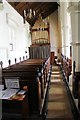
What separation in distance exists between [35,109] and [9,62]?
10.3 ft

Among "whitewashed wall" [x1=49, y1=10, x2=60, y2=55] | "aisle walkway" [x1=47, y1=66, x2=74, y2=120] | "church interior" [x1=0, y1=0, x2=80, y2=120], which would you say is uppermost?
"whitewashed wall" [x1=49, y1=10, x2=60, y2=55]

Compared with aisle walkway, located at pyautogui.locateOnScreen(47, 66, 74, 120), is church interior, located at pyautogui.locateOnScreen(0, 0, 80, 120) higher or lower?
higher

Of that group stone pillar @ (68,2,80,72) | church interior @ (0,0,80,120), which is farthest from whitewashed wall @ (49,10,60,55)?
stone pillar @ (68,2,80,72)

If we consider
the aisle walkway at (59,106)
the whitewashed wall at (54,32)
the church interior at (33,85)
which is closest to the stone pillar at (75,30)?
the church interior at (33,85)

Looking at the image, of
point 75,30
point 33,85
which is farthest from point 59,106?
point 75,30

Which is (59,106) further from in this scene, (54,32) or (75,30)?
(54,32)

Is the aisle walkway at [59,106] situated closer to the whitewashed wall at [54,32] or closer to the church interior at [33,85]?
the church interior at [33,85]

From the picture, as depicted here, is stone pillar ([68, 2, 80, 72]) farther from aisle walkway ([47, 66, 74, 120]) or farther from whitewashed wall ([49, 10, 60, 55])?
whitewashed wall ([49, 10, 60, 55])

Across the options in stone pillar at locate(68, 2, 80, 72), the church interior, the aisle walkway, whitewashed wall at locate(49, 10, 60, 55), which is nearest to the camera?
the church interior

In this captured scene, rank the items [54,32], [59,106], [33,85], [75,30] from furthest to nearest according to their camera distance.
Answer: [54,32], [75,30], [59,106], [33,85]

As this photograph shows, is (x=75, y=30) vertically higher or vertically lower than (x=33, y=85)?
higher

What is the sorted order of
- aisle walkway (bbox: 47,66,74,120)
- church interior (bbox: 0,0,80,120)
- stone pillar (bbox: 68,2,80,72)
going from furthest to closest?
stone pillar (bbox: 68,2,80,72) < aisle walkway (bbox: 47,66,74,120) < church interior (bbox: 0,0,80,120)

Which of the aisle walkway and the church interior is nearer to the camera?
the church interior

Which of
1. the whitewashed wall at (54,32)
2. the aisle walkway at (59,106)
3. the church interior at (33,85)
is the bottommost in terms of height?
the aisle walkway at (59,106)
